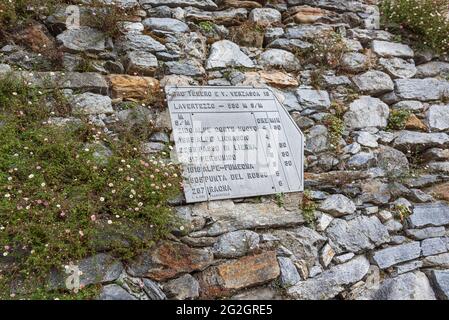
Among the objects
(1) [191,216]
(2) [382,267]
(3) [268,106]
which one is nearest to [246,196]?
(1) [191,216]

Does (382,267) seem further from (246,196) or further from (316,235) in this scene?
(246,196)

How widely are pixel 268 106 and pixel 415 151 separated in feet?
5.22

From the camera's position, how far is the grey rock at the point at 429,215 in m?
3.42

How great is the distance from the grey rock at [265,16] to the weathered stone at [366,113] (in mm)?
1263

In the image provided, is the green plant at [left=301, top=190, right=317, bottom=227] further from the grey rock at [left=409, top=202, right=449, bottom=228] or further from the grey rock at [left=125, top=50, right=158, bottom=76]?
the grey rock at [left=125, top=50, right=158, bottom=76]

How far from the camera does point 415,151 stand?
12.9ft

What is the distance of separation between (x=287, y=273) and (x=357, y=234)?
77 cm

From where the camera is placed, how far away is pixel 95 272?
7.88ft

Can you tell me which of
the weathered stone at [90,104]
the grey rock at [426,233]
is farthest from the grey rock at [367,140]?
the weathered stone at [90,104]

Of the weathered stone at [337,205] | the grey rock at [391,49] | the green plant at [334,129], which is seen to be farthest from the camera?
the grey rock at [391,49]

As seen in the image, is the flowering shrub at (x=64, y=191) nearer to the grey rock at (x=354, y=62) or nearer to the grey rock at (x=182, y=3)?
the grey rock at (x=182, y=3)

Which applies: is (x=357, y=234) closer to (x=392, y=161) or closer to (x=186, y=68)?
(x=392, y=161)

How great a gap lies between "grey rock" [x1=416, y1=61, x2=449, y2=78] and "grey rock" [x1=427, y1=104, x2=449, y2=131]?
1.60 feet

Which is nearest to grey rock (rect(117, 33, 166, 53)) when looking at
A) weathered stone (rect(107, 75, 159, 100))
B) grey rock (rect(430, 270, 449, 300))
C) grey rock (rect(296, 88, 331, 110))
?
weathered stone (rect(107, 75, 159, 100))
